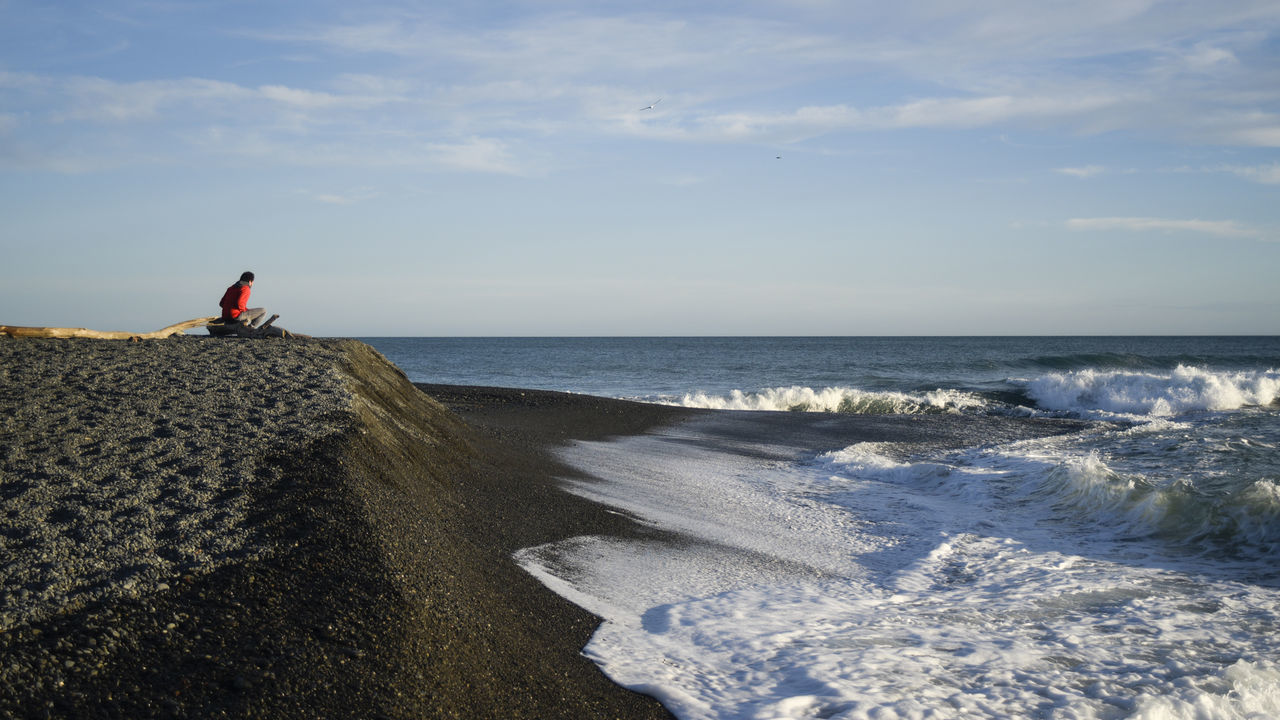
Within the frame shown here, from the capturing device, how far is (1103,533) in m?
8.09

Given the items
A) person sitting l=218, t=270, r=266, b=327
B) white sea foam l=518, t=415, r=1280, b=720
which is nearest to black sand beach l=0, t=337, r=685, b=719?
white sea foam l=518, t=415, r=1280, b=720

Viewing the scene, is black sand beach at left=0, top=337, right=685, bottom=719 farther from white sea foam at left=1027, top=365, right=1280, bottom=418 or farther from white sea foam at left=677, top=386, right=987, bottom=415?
white sea foam at left=1027, top=365, right=1280, bottom=418

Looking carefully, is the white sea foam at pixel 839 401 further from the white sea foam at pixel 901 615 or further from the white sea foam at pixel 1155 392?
the white sea foam at pixel 901 615

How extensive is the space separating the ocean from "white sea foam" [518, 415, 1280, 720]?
2cm

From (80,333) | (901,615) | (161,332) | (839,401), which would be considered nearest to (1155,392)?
(839,401)

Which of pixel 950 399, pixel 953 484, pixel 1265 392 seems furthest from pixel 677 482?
pixel 1265 392

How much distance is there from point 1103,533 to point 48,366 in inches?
466

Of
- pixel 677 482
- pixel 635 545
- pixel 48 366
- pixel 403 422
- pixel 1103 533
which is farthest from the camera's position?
pixel 677 482

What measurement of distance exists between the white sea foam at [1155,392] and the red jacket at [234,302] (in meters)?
21.3

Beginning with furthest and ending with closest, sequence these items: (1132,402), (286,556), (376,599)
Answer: (1132,402) < (286,556) < (376,599)

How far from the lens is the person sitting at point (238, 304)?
1244cm

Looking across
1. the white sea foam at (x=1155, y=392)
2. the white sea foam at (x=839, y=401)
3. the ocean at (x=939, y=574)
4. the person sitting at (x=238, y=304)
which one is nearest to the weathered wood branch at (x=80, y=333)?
the person sitting at (x=238, y=304)

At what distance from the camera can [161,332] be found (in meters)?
12.3

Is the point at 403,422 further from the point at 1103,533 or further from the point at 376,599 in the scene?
the point at 1103,533
